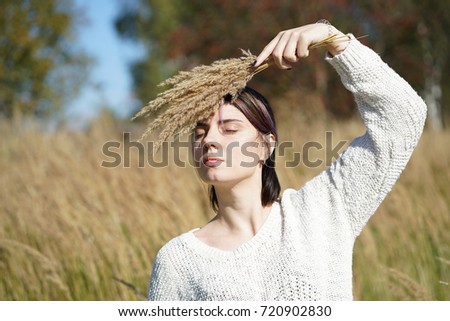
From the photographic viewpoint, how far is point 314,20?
14.6 m

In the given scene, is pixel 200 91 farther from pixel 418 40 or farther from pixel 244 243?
pixel 418 40

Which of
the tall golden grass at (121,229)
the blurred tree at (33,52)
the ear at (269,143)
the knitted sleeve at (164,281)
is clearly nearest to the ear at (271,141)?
the ear at (269,143)

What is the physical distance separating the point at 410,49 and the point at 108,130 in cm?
1377

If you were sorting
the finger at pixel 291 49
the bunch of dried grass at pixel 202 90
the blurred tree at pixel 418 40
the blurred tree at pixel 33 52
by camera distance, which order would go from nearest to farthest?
the finger at pixel 291 49, the bunch of dried grass at pixel 202 90, the blurred tree at pixel 33 52, the blurred tree at pixel 418 40

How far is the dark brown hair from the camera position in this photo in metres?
2.34

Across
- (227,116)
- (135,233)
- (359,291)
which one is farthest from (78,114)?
(227,116)

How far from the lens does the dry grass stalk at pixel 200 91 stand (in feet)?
7.36

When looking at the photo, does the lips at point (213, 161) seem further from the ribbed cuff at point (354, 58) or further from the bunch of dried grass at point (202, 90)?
the ribbed cuff at point (354, 58)

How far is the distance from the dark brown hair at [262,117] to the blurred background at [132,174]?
2.39 ft

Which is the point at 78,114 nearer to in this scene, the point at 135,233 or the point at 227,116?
the point at 135,233

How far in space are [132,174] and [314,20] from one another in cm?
985

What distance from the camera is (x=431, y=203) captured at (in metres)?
5.43

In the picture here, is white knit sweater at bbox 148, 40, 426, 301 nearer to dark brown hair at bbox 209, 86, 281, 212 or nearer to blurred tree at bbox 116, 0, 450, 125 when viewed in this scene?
dark brown hair at bbox 209, 86, 281, 212

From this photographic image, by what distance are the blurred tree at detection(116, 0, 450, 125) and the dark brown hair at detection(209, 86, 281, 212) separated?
34.7 feet
